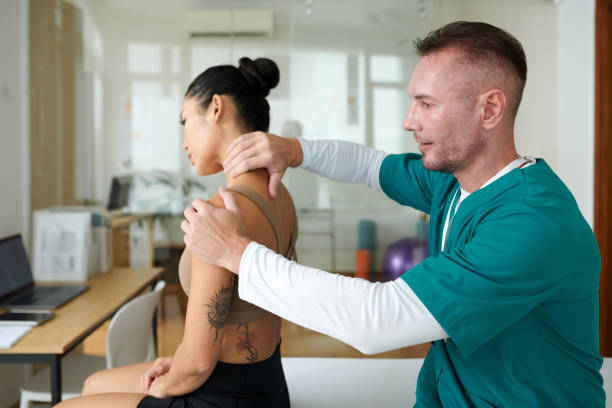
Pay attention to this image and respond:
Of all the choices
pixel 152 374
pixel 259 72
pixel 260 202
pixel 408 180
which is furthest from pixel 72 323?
pixel 408 180

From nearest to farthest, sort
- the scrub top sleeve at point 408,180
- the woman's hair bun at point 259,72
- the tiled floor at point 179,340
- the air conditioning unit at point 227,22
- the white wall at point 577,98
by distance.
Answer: the woman's hair bun at point 259,72
the scrub top sleeve at point 408,180
the white wall at point 577,98
the air conditioning unit at point 227,22
the tiled floor at point 179,340

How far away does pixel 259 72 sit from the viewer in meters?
1.19

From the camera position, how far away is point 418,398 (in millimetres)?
1201

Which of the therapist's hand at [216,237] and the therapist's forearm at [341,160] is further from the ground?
the therapist's forearm at [341,160]

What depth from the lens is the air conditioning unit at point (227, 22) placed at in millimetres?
3064

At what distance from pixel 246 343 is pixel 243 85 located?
0.62 meters

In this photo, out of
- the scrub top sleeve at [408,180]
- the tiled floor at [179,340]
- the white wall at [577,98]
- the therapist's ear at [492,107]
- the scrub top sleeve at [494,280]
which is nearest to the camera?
the scrub top sleeve at [494,280]

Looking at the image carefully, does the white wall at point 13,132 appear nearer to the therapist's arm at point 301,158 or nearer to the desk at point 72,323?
the desk at point 72,323

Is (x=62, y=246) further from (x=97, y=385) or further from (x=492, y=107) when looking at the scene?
(x=492, y=107)

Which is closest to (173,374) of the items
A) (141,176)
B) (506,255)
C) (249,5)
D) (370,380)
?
(506,255)

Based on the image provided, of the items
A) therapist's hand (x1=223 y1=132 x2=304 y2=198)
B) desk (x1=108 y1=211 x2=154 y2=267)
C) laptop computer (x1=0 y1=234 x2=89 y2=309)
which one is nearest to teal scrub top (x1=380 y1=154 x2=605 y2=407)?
therapist's hand (x1=223 y1=132 x2=304 y2=198)

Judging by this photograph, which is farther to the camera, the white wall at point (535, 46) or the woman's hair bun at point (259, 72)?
the white wall at point (535, 46)

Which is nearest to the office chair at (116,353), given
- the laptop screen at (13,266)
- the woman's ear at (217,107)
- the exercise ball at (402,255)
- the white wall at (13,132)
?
the laptop screen at (13,266)

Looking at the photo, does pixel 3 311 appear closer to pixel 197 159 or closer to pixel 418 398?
pixel 197 159
